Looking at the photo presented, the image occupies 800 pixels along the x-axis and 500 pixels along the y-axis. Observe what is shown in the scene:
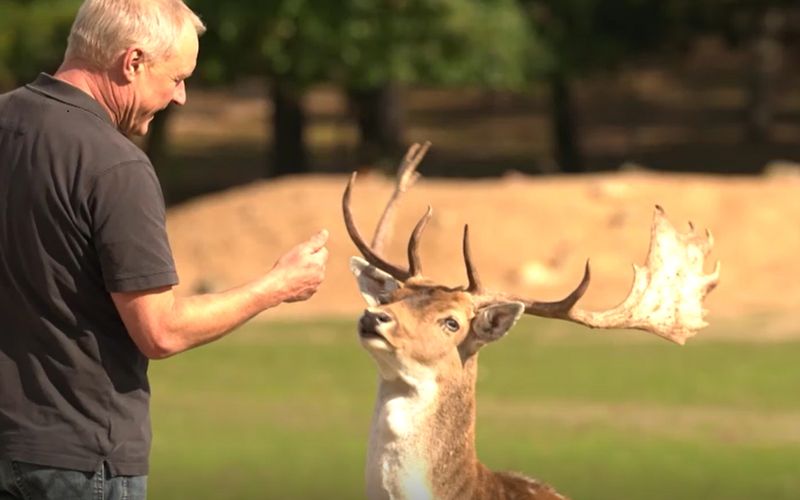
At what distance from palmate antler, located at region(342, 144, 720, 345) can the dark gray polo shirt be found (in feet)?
6.46

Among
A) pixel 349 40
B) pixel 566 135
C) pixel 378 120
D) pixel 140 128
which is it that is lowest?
pixel 566 135

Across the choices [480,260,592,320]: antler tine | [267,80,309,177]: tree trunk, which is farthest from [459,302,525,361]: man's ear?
[267,80,309,177]: tree trunk

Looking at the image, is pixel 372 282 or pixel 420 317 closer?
pixel 420 317

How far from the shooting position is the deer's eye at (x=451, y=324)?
5.95m

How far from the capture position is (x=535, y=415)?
16.5m

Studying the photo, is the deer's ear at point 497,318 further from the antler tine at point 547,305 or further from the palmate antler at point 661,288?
the palmate antler at point 661,288

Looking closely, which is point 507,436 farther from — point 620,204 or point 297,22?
point 297,22

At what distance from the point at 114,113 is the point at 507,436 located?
432 inches

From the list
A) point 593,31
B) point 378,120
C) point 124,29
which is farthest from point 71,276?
point 593,31

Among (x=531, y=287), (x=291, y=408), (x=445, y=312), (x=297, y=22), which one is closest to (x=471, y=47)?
(x=297, y=22)

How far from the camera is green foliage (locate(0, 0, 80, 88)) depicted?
95.6 feet

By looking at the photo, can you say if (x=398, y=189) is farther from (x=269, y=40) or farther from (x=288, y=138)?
(x=288, y=138)

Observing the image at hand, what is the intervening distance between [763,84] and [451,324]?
131 ft

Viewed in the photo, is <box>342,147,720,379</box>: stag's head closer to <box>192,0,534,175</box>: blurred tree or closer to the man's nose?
the man's nose
